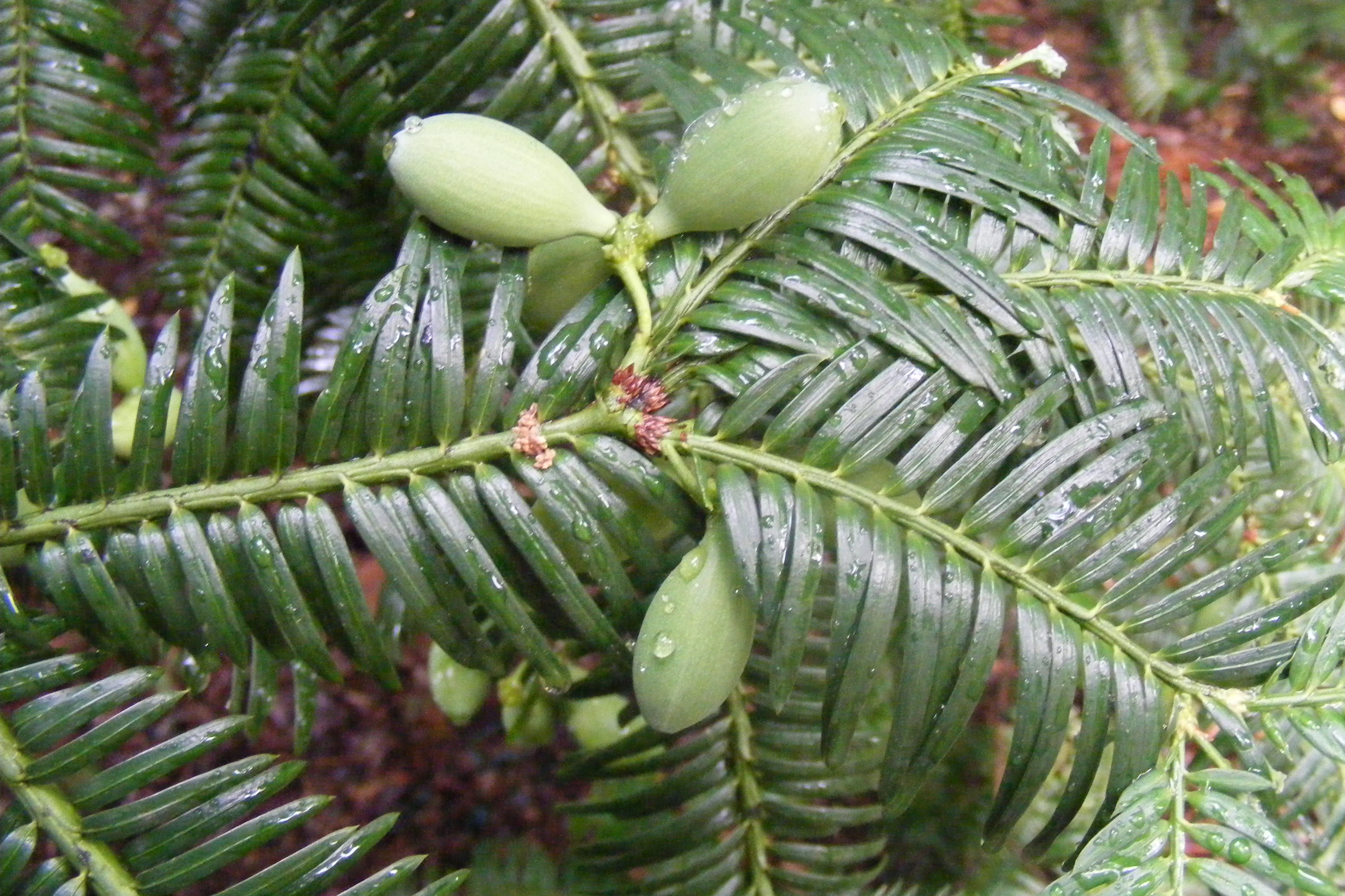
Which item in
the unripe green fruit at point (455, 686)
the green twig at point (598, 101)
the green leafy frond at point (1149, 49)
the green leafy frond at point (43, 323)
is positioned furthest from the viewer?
the green leafy frond at point (1149, 49)

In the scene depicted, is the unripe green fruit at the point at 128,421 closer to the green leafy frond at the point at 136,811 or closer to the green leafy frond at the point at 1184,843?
the green leafy frond at the point at 136,811

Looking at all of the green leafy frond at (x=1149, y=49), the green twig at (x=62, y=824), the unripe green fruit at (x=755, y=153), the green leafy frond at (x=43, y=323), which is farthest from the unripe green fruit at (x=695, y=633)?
the green leafy frond at (x=1149, y=49)

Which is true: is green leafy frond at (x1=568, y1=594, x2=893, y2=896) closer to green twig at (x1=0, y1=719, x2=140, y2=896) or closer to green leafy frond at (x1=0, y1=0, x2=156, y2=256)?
green twig at (x1=0, y1=719, x2=140, y2=896)

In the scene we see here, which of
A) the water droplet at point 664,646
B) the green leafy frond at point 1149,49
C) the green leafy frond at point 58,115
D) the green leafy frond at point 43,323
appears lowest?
the water droplet at point 664,646

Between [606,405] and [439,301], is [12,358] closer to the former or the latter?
[439,301]

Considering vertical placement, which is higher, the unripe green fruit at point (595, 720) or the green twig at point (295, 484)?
the green twig at point (295, 484)

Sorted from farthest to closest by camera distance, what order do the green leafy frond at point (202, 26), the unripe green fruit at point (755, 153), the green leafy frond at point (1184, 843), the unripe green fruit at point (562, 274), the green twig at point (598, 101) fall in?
the green leafy frond at point (202, 26)
the green twig at point (598, 101)
the unripe green fruit at point (562, 274)
the unripe green fruit at point (755, 153)
the green leafy frond at point (1184, 843)
